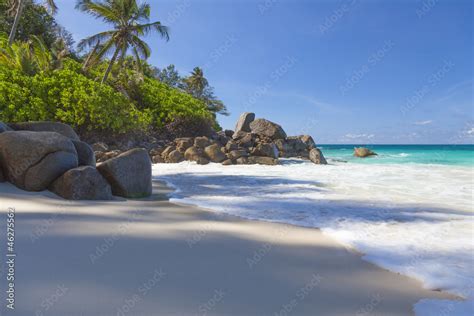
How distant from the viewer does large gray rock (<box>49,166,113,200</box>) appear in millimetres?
4613

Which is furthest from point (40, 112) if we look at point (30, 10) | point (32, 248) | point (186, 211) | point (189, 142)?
point (30, 10)

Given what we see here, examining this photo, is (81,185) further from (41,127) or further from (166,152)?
(166,152)

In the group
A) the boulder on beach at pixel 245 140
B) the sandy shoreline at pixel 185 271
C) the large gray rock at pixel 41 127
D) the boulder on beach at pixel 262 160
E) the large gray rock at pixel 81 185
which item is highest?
the boulder on beach at pixel 245 140

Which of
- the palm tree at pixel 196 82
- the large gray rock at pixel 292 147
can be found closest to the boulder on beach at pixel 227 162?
the large gray rock at pixel 292 147

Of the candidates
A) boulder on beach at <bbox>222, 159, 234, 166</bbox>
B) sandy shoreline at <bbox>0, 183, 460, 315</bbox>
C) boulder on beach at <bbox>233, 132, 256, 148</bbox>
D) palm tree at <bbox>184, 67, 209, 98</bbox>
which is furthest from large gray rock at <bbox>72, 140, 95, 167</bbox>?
palm tree at <bbox>184, 67, 209, 98</bbox>

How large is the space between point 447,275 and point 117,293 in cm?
273

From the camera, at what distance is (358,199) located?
6.04 metres

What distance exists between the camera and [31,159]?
476cm

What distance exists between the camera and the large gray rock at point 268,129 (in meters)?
19.9

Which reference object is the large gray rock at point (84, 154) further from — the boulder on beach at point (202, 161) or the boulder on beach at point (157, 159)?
the boulder on beach at point (157, 159)

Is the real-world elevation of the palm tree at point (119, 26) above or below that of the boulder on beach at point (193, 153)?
above

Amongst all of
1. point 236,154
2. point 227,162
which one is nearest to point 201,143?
point 236,154

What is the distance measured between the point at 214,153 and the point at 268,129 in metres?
6.34

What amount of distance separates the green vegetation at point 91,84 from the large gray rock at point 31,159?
883 cm
